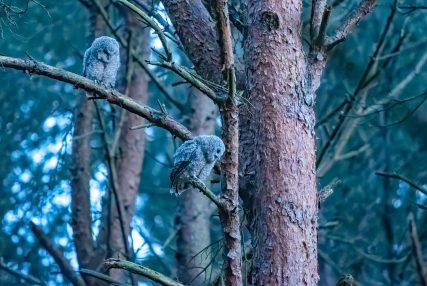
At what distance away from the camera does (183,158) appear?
5.06m

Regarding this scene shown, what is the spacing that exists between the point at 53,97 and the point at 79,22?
53.9 inches

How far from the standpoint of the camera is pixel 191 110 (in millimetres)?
8867

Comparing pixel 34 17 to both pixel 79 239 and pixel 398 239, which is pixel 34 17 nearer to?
pixel 79 239

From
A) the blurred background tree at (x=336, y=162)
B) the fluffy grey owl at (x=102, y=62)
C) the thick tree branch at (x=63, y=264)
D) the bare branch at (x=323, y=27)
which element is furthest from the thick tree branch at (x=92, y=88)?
the blurred background tree at (x=336, y=162)

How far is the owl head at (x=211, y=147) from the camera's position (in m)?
4.85

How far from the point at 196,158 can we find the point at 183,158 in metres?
0.11

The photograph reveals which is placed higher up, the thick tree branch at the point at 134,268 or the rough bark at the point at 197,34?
the rough bark at the point at 197,34

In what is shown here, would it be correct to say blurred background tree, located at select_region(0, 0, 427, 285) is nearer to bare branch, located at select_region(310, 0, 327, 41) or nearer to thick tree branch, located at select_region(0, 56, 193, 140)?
bare branch, located at select_region(310, 0, 327, 41)

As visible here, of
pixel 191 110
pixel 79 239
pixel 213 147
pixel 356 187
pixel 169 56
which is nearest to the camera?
pixel 169 56

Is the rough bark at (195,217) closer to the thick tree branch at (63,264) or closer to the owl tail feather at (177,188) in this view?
the thick tree branch at (63,264)

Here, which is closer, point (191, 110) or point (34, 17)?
point (191, 110)

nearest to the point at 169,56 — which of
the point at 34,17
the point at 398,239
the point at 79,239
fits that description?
the point at 79,239

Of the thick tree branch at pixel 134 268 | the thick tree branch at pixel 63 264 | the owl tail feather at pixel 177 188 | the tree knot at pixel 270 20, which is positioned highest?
the tree knot at pixel 270 20

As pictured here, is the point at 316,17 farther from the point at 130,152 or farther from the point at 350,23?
the point at 130,152
